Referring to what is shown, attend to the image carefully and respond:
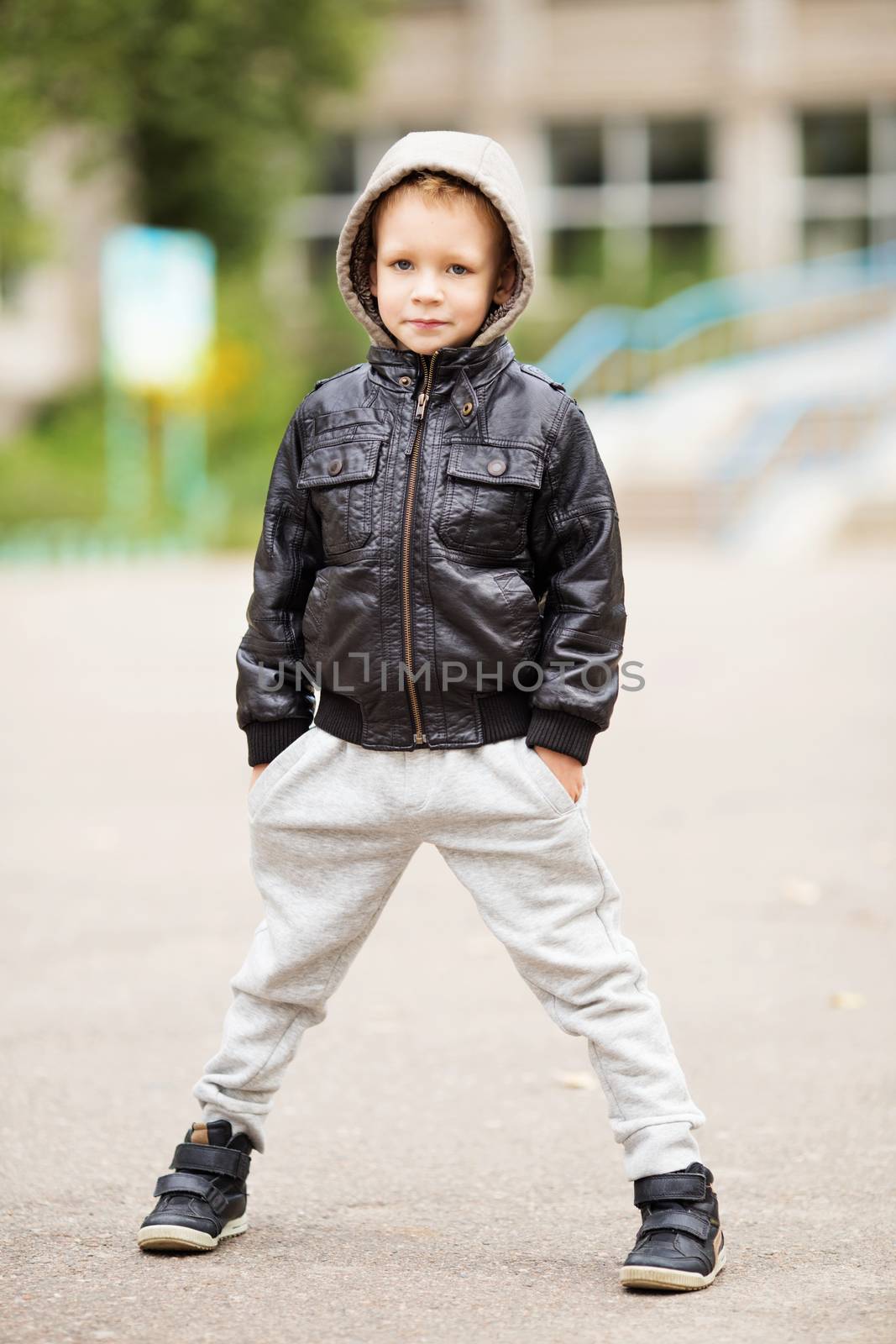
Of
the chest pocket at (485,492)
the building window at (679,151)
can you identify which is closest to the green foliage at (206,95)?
the building window at (679,151)

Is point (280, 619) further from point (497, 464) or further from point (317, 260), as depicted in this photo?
point (317, 260)

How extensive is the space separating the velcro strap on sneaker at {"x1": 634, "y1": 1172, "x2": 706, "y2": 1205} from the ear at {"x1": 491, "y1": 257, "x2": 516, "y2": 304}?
144 cm

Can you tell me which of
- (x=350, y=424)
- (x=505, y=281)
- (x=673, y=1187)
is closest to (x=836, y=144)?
(x=505, y=281)

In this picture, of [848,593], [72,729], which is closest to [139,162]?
[848,593]

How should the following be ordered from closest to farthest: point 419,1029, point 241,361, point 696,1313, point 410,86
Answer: point 696,1313 → point 419,1029 → point 241,361 → point 410,86

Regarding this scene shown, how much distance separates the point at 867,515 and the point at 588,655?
1755 cm

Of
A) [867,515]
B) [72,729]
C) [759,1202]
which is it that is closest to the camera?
[759,1202]

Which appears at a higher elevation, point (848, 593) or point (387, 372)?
point (387, 372)

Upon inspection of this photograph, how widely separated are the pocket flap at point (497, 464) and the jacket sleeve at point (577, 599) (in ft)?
0.11

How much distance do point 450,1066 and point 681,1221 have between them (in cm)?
133

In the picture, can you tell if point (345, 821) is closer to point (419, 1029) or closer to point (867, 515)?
point (419, 1029)

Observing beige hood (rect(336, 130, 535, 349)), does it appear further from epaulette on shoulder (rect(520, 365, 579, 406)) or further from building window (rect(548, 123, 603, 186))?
building window (rect(548, 123, 603, 186))

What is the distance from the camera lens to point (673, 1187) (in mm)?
2959

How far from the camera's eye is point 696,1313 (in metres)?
2.82
